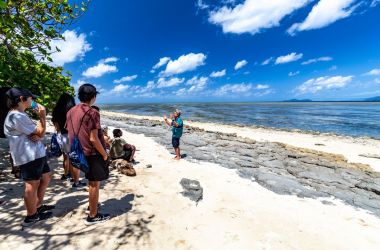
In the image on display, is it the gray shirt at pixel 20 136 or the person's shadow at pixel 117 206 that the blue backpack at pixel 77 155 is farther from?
the person's shadow at pixel 117 206

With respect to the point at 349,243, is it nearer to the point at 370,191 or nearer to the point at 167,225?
the point at 167,225

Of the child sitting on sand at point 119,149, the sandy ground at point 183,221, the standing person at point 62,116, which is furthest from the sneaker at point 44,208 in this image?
the child sitting on sand at point 119,149

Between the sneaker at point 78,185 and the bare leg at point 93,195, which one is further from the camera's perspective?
the sneaker at point 78,185

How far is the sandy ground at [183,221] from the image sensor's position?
3855mm

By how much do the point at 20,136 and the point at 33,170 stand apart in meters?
0.58

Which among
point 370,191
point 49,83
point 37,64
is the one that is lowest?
point 370,191

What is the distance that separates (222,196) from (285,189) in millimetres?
2081

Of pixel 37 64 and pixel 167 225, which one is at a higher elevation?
pixel 37 64

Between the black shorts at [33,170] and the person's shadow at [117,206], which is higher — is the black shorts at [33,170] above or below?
above

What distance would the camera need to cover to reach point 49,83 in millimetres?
6570

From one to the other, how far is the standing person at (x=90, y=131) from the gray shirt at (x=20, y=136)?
567 mm

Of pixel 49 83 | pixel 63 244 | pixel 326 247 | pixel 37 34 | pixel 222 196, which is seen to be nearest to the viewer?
pixel 63 244

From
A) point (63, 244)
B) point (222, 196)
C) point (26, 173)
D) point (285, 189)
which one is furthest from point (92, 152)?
point (285, 189)

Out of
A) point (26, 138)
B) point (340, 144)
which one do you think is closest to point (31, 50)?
point (26, 138)
